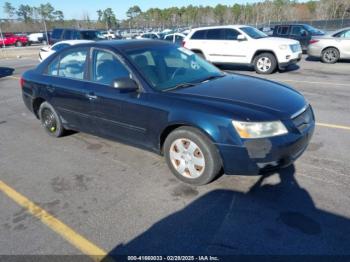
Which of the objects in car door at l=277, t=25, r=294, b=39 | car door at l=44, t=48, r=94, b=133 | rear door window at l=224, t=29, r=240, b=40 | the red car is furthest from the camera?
the red car

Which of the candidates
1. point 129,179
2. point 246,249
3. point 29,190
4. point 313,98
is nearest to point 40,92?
point 29,190

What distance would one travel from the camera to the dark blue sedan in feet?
10.2

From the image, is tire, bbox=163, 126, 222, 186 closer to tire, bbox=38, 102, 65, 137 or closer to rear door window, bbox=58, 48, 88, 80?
rear door window, bbox=58, 48, 88, 80

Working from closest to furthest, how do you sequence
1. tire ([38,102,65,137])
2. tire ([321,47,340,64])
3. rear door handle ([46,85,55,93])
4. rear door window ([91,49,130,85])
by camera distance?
rear door window ([91,49,130,85]), rear door handle ([46,85,55,93]), tire ([38,102,65,137]), tire ([321,47,340,64])

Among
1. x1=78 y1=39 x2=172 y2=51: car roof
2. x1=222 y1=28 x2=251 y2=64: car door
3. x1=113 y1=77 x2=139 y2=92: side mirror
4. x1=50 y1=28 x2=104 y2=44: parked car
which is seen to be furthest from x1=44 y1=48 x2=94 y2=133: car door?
x1=50 y1=28 x2=104 y2=44: parked car

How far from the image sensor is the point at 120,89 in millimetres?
3715

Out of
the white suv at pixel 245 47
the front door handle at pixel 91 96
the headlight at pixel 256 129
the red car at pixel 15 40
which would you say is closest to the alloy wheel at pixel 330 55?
the white suv at pixel 245 47

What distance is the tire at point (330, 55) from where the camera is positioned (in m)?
13.0

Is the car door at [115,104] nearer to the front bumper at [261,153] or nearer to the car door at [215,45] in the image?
the front bumper at [261,153]

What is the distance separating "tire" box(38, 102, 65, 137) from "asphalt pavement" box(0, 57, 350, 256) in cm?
36

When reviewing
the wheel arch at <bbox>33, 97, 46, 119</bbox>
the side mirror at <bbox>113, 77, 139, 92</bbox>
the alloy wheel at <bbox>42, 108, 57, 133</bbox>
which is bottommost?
the alloy wheel at <bbox>42, 108, 57, 133</bbox>

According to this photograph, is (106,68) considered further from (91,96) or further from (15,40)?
(15,40)

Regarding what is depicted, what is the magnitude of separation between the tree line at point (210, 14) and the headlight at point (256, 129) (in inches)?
1947

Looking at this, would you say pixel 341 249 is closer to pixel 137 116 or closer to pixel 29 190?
pixel 137 116
